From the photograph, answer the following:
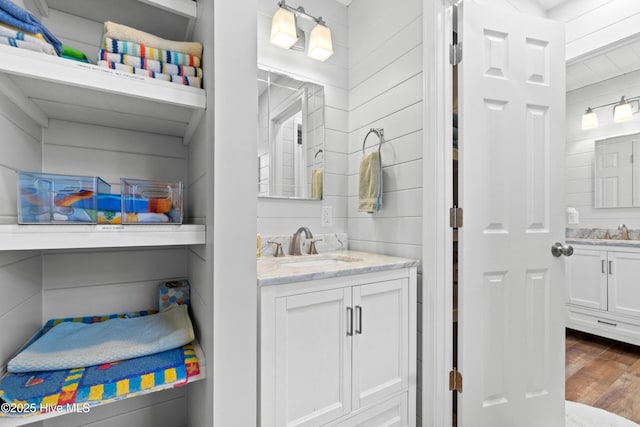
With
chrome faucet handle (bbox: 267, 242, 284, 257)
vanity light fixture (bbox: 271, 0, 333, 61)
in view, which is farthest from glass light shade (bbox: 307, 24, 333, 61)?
chrome faucet handle (bbox: 267, 242, 284, 257)

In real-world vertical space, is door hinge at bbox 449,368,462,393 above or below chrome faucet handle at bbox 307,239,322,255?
below

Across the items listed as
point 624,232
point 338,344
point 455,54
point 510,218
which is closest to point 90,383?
point 338,344

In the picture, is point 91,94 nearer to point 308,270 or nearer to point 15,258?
point 15,258

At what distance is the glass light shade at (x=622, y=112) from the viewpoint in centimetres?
291

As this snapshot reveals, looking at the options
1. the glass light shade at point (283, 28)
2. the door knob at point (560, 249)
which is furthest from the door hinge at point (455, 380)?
the glass light shade at point (283, 28)

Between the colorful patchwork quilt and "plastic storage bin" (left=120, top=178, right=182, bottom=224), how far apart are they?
0.42 meters

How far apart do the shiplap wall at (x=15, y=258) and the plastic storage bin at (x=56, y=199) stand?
0.12m

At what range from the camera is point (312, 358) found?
1175 millimetres

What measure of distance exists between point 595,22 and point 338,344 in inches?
112

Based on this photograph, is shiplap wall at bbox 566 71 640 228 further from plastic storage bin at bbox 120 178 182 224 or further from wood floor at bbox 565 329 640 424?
plastic storage bin at bbox 120 178 182 224

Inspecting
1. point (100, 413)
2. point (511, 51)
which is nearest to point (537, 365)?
point (511, 51)

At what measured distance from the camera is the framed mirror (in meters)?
1.85

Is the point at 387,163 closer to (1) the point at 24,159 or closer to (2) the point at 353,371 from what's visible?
(2) the point at 353,371

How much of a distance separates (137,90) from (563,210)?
205 cm
